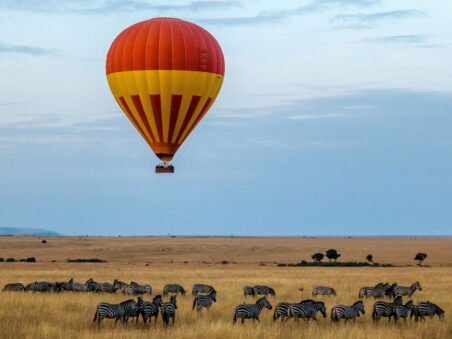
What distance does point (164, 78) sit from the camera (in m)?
30.7

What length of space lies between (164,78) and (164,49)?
1.18 m

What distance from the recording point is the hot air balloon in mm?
30688

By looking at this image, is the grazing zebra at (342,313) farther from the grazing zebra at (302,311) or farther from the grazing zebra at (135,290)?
the grazing zebra at (135,290)

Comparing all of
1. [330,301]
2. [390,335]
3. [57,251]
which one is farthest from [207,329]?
[57,251]

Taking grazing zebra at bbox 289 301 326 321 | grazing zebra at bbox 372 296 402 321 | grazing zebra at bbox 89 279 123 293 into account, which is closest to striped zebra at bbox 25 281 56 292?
grazing zebra at bbox 89 279 123 293

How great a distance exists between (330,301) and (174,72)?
36.4 feet

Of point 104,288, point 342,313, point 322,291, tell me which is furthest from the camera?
point 104,288

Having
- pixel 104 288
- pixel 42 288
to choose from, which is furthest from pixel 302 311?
pixel 42 288

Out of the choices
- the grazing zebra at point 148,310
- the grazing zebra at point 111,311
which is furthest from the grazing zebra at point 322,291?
the grazing zebra at point 111,311

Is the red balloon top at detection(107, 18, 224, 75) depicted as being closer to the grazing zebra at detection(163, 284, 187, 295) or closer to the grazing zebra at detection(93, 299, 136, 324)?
the grazing zebra at detection(163, 284, 187, 295)

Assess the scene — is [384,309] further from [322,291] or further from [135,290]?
[135,290]

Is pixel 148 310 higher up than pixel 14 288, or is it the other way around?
pixel 14 288

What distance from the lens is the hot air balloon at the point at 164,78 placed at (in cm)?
3069

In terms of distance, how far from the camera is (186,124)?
3139cm
